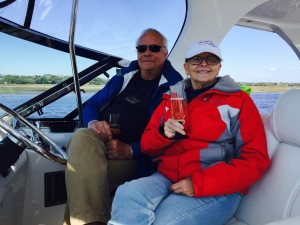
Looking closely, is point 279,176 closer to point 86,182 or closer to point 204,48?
point 204,48

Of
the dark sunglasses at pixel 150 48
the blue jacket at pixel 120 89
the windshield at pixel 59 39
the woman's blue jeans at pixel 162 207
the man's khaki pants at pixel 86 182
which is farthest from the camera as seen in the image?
the windshield at pixel 59 39

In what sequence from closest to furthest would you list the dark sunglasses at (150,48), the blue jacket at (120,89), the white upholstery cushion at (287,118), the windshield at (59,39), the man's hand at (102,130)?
1. the white upholstery cushion at (287,118)
2. the man's hand at (102,130)
3. the blue jacket at (120,89)
4. the dark sunglasses at (150,48)
5. the windshield at (59,39)

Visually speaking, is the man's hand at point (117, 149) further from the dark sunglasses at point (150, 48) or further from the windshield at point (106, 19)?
the windshield at point (106, 19)

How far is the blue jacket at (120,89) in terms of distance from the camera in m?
2.06

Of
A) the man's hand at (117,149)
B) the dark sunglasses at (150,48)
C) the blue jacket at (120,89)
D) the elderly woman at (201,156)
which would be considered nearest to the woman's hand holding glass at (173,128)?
the elderly woman at (201,156)

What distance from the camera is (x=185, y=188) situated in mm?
1358

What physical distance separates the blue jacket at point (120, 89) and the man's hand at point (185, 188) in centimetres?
76

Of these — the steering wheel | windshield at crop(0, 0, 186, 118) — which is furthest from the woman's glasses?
windshield at crop(0, 0, 186, 118)

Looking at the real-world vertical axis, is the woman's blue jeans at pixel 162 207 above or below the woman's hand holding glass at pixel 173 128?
below

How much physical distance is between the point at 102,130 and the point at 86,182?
0.39 metres

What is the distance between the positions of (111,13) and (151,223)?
7.36 ft

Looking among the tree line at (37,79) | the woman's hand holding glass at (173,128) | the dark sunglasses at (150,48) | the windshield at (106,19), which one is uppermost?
the windshield at (106,19)

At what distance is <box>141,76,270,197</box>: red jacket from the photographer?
53.1 inches

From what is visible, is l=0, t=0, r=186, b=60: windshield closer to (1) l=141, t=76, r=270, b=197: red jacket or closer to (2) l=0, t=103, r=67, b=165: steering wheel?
(2) l=0, t=103, r=67, b=165: steering wheel
